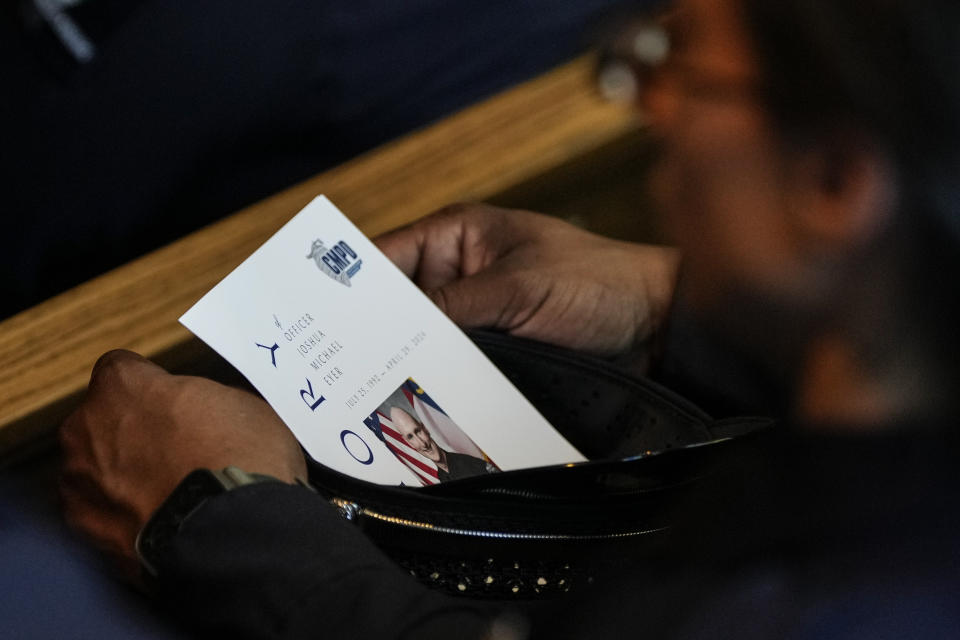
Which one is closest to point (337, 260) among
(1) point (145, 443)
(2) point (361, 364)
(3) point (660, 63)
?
(2) point (361, 364)

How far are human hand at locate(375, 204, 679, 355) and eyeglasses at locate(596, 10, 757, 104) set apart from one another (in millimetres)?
193

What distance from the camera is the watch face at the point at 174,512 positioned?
0.50 meters

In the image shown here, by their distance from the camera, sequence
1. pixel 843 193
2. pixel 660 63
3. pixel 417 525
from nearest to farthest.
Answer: pixel 843 193
pixel 660 63
pixel 417 525

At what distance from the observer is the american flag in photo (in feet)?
2.06

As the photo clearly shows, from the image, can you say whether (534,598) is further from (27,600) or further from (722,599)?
(27,600)

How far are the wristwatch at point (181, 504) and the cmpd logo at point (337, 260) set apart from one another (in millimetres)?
178

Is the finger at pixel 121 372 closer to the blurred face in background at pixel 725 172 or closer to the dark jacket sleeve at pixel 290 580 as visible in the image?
the dark jacket sleeve at pixel 290 580

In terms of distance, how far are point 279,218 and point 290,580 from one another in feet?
1.35

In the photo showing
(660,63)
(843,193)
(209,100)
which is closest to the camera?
(843,193)

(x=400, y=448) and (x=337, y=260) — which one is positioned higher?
(x=337, y=260)

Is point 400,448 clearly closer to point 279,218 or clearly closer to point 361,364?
point 361,364

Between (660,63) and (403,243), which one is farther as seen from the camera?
(403,243)

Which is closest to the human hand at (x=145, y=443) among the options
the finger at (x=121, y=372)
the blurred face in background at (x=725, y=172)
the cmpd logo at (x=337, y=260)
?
the finger at (x=121, y=372)

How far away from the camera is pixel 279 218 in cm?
80
